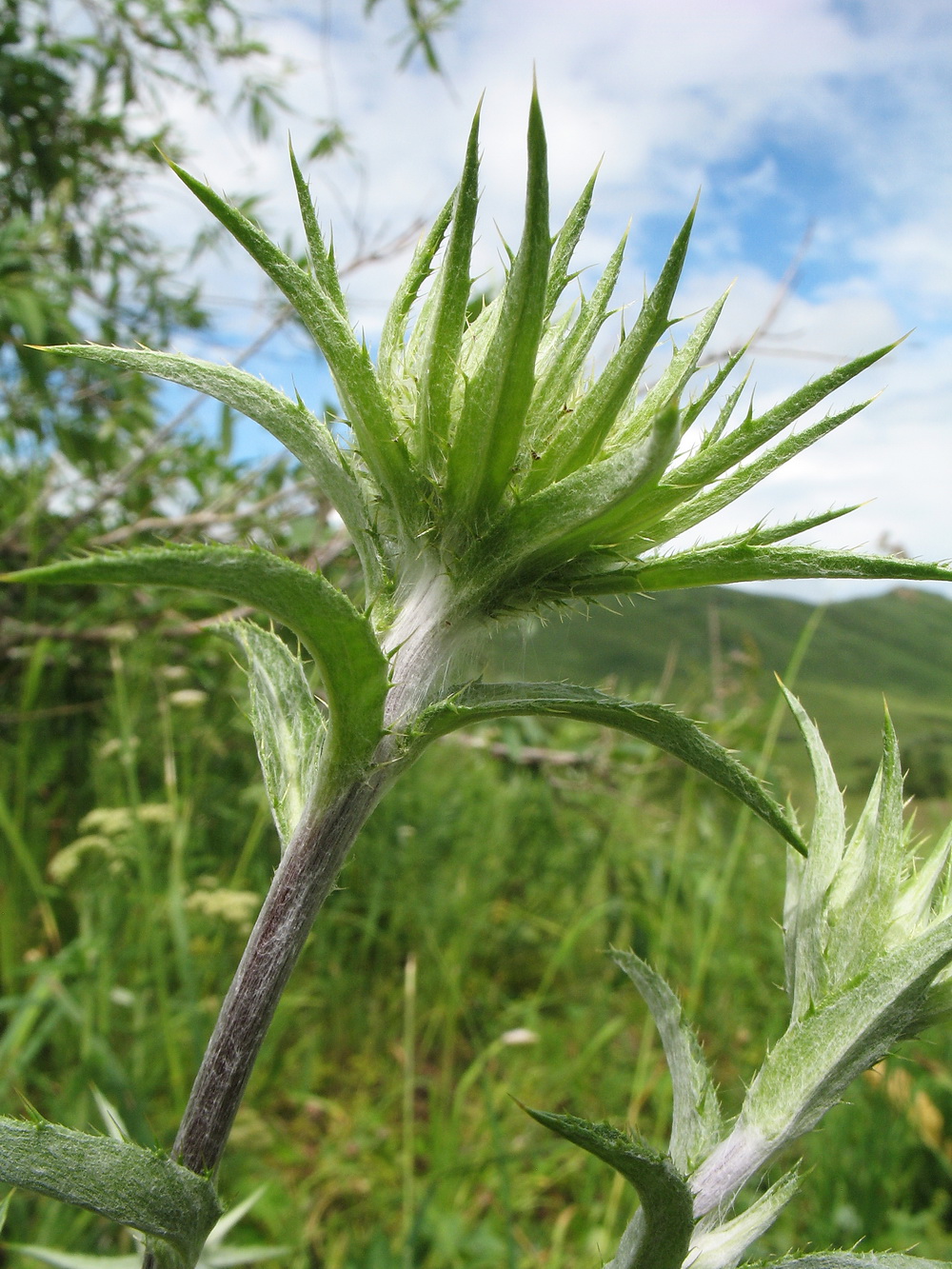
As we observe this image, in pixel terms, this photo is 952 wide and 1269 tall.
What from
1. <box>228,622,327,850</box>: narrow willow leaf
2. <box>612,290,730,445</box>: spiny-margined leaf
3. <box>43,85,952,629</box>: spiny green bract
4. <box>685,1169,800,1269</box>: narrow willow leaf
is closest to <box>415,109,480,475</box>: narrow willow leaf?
<box>43,85,952,629</box>: spiny green bract

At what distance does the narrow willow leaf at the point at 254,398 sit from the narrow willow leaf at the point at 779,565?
0.99ft

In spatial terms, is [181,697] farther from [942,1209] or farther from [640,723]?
[942,1209]

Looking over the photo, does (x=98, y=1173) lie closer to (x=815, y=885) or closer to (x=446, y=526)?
(x=446, y=526)

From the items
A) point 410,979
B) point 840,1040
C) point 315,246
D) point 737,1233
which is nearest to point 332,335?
point 315,246

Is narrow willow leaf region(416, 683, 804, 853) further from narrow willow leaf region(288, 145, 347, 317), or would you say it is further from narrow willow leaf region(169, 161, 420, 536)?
narrow willow leaf region(288, 145, 347, 317)

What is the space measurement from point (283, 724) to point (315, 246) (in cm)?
47

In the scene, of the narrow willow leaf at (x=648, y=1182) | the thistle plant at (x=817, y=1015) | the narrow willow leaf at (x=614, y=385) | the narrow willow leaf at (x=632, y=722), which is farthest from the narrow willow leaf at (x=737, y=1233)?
the narrow willow leaf at (x=614, y=385)

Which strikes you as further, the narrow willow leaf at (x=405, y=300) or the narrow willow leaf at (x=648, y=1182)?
the narrow willow leaf at (x=405, y=300)

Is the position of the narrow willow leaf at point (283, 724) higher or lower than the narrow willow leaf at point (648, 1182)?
higher

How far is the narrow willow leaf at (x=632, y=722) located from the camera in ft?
2.34

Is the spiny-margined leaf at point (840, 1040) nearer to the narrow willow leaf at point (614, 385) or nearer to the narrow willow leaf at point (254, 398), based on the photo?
the narrow willow leaf at point (614, 385)

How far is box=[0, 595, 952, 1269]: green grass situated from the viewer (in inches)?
105

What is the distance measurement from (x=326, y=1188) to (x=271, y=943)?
2.68 metres

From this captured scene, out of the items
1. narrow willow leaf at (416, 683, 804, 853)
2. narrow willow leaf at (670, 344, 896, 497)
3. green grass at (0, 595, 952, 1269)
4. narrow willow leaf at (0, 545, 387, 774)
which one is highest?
narrow willow leaf at (670, 344, 896, 497)
